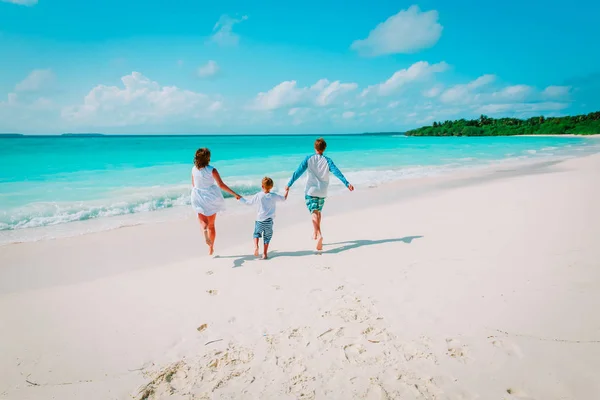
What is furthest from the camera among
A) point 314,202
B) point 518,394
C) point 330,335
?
point 314,202

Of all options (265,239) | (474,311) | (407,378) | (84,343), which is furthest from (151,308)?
(474,311)

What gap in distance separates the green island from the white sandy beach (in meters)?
98.2

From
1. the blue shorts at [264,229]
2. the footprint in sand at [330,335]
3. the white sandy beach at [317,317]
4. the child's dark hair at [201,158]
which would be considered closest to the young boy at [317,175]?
the blue shorts at [264,229]

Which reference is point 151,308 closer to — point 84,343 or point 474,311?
point 84,343

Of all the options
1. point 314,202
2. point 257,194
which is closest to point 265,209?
point 257,194

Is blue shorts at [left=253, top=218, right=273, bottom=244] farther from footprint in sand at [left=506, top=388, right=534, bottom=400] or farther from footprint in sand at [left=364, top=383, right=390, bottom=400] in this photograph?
footprint in sand at [left=506, top=388, right=534, bottom=400]

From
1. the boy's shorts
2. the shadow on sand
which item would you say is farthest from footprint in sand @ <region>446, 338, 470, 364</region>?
the boy's shorts

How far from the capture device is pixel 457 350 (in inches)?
110

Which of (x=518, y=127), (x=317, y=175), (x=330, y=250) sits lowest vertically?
(x=330, y=250)

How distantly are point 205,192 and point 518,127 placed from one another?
123 m

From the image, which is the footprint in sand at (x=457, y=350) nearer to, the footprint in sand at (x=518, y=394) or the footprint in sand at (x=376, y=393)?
the footprint in sand at (x=518, y=394)

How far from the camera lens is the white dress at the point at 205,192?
17.3 ft

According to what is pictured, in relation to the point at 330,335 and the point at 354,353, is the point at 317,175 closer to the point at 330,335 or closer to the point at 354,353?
the point at 330,335

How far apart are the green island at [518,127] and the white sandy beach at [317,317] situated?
98162 mm
